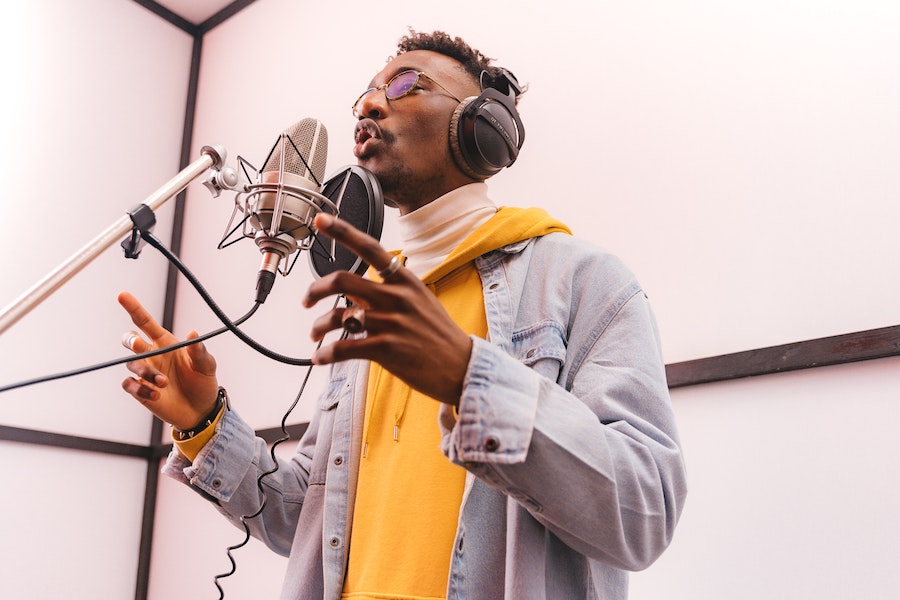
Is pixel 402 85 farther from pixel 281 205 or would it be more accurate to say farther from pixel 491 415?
pixel 491 415

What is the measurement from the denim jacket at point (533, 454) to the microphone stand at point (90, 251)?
1.35 feet

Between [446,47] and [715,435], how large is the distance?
936 mm

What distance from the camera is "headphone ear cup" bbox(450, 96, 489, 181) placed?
4.71 feet

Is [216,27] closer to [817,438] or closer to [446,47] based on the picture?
[446,47]

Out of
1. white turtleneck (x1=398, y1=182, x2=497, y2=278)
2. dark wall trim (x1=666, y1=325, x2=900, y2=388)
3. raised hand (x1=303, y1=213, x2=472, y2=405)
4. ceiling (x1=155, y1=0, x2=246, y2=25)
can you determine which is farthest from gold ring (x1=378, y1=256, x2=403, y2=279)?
ceiling (x1=155, y1=0, x2=246, y2=25)

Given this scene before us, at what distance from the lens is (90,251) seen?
2.84 ft

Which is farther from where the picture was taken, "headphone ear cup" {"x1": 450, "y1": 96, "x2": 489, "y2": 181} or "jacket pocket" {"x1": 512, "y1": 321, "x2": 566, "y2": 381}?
"headphone ear cup" {"x1": 450, "y1": 96, "x2": 489, "y2": 181}

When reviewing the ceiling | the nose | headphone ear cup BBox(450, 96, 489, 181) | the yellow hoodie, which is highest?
the ceiling

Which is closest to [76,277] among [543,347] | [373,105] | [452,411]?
[373,105]

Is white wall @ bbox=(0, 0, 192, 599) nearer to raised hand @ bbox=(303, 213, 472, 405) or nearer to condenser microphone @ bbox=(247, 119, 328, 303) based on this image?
condenser microphone @ bbox=(247, 119, 328, 303)

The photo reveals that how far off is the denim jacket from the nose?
1.31ft

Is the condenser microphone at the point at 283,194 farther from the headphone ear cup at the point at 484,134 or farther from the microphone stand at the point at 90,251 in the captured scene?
the headphone ear cup at the point at 484,134

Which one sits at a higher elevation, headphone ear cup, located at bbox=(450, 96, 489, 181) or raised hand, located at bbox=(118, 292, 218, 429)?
headphone ear cup, located at bbox=(450, 96, 489, 181)

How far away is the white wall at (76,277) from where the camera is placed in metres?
2.61
